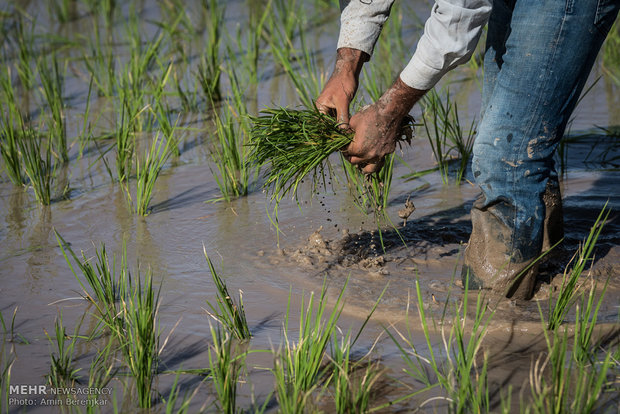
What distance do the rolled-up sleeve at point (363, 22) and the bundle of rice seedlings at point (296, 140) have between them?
302 mm

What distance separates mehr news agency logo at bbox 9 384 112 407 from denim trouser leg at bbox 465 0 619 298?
1.25 metres

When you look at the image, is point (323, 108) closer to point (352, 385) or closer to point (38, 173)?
point (352, 385)

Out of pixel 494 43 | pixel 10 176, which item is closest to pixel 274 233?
pixel 494 43

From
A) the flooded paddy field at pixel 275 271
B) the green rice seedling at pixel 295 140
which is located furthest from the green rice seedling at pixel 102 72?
the green rice seedling at pixel 295 140

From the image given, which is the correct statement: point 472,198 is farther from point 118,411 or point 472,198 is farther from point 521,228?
point 118,411

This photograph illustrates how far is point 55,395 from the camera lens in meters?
2.07

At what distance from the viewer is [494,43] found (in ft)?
8.76

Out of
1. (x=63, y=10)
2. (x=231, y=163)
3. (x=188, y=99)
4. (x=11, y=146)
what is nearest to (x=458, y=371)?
(x=231, y=163)

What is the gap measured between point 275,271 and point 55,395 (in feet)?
3.22

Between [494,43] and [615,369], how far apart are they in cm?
119

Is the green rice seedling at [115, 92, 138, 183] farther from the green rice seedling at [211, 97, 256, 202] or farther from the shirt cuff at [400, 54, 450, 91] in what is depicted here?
the shirt cuff at [400, 54, 450, 91]

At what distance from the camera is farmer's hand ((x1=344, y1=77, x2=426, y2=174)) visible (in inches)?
96.0

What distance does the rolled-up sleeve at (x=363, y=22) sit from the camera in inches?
104

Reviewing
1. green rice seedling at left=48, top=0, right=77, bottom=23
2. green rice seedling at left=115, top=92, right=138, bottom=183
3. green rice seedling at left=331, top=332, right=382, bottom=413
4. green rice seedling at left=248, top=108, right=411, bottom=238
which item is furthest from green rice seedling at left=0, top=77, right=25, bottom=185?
green rice seedling at left=48, top=0, right=77, bottom=23
